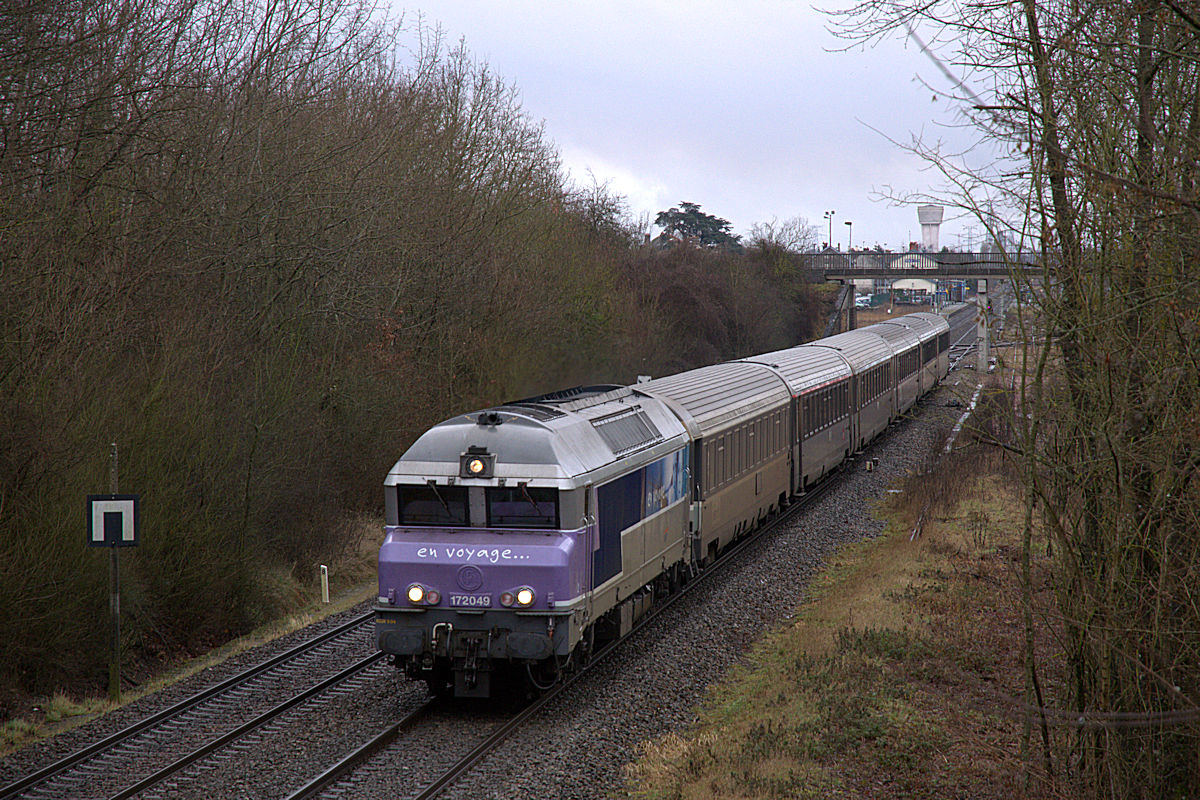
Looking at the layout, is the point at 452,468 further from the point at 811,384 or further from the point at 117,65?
the point at 811,384

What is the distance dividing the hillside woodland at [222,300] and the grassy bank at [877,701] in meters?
8.00

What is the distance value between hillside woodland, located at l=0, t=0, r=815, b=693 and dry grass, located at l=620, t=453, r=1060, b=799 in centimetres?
792

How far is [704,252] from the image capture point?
189 feet

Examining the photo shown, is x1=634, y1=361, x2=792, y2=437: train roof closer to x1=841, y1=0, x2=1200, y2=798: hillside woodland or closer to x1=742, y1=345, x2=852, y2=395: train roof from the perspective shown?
x1=742, y1=345, x2=852, y2=395: train roof

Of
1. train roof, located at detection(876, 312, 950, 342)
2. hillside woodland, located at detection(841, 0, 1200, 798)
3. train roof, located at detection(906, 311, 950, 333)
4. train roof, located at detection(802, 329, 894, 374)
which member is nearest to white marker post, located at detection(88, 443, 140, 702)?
hillside woodland, located at detection(841, 0, 1200, 798)

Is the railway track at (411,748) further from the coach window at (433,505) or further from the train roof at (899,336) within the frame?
the train roof at (899,336)

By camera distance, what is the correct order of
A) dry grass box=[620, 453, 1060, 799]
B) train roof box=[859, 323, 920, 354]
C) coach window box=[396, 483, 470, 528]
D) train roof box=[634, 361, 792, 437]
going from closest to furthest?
dry grass box=[620, 453, 1060, 799], coach window box=[396, 483, 470, 528], train roof box=[634, 361, 792, 437], train roof box=[859, 323, 920, 354]

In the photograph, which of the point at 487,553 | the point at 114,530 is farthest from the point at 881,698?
the point at 114,530

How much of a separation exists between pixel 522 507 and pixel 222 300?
10.2m

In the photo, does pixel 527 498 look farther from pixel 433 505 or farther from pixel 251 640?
pixel 251 640

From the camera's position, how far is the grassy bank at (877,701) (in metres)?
9.47

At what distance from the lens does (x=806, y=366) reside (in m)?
26.2

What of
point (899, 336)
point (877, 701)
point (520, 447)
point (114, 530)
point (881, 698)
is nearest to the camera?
point (520, 447)

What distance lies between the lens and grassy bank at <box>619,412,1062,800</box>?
947cm
